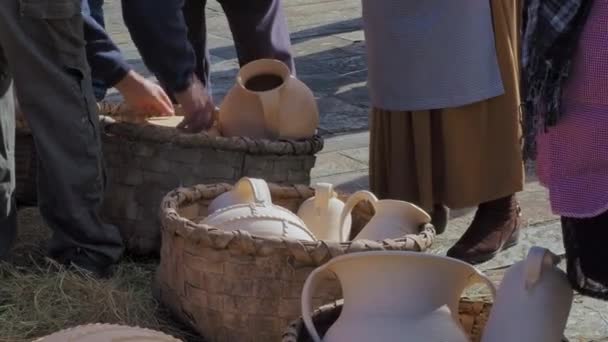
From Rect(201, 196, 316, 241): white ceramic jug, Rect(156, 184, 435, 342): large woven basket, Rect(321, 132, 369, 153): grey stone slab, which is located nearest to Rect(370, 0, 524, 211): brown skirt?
Rect(156, 184, 435, 342): large woven basket

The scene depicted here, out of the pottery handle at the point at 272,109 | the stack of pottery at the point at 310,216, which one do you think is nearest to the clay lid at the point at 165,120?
the pottery handle at the point at 272,109

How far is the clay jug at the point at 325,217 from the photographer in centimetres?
280

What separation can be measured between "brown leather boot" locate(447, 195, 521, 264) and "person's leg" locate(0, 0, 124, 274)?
3.10 ft

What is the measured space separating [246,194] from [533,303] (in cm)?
93

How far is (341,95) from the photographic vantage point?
5.52 meters

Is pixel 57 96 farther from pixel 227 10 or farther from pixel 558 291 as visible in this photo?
pixel 558 291

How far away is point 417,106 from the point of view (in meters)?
3.21

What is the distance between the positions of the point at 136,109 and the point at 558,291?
5.48 ft

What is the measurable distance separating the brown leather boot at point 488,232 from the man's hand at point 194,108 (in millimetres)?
746

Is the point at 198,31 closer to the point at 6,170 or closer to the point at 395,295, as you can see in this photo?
the point at 6,170

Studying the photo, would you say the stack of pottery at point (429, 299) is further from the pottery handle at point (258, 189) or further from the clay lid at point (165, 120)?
the clay lid at point (165, 120)

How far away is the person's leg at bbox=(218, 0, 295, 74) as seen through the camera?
3510mm

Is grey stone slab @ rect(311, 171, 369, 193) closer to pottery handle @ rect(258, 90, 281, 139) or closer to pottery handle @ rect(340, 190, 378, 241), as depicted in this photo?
pottery handle @ rect(258, 90, 281, 139)

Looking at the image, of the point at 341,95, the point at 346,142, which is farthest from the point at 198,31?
the point at 341,95
